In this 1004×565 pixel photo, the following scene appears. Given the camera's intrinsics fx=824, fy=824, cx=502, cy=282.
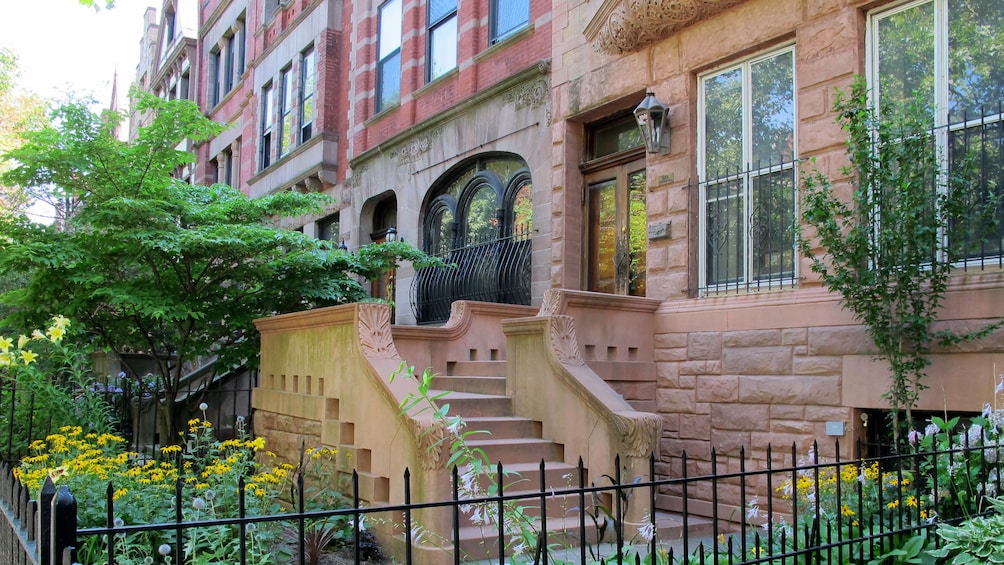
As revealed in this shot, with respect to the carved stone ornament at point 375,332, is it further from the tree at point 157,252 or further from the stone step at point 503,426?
the tree at point 157,252

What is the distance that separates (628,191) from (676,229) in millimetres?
1578

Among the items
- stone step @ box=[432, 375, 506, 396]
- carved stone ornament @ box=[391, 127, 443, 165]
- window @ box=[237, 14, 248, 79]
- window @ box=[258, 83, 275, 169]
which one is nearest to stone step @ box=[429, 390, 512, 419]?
stone step @ box=[432, 375, 506, 396]

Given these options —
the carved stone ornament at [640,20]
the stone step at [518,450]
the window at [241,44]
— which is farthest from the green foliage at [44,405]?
the window at [241,44]

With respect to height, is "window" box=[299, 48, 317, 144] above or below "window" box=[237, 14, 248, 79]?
below

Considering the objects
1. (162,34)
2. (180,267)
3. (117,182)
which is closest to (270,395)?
(180,267)

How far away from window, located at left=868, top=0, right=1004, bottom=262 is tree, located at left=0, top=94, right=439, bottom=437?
647cm

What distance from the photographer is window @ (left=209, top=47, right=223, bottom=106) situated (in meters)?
29.1

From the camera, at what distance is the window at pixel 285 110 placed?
2169cm

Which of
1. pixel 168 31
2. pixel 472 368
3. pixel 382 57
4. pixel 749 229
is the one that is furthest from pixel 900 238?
pixel 168 31

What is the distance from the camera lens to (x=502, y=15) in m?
13.8

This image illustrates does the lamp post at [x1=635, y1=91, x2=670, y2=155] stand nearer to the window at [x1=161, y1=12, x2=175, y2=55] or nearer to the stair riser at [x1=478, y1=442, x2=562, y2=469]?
the stair riser at [x1=478, y1=442, x2=562, y2=469]

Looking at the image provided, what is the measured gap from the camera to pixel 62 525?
2.39 metres

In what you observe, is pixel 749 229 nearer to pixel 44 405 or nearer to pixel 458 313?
pixel 458 313

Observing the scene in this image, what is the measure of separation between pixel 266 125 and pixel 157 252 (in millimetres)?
14299
